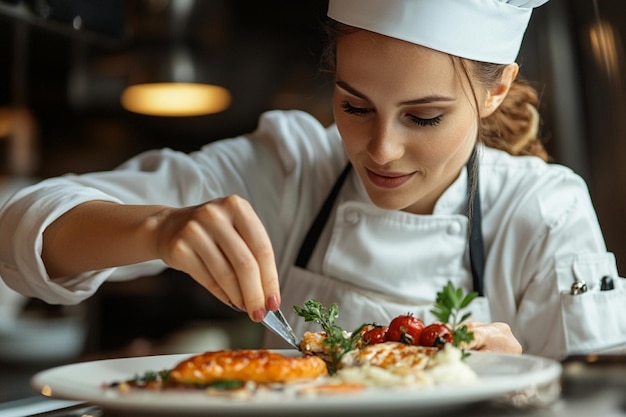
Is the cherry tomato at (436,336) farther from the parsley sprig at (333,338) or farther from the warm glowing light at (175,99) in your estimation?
the warm glowing light at (175,99)

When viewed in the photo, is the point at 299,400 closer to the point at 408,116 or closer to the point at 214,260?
the point at 214,260

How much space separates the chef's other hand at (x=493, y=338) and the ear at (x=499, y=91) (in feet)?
1.42

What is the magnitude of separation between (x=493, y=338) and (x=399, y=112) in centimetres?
35

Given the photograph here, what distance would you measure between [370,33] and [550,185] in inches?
18.8

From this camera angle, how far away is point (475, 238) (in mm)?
1427

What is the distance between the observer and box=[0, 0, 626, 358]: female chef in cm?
106

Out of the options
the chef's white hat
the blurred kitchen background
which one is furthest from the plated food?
the blurred kitchen background

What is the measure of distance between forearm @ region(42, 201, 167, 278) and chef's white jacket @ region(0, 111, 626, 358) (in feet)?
0.26

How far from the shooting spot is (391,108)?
1.15 meters

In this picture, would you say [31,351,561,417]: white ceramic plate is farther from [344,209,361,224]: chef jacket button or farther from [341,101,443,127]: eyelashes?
[344,209,361,224]: chef jacket button

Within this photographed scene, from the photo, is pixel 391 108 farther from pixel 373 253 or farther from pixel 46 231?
pixel 46 231

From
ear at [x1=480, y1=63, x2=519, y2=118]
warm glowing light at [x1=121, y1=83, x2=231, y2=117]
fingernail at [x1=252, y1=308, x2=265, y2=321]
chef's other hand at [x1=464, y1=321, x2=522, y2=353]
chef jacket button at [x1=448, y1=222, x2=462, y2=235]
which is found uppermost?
warm glowing light at [x1=121, y1=83, x2=231, y2=117]

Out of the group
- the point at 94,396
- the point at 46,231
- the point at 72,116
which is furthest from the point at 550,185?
the point at 72,116

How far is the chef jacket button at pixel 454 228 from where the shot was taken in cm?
141
